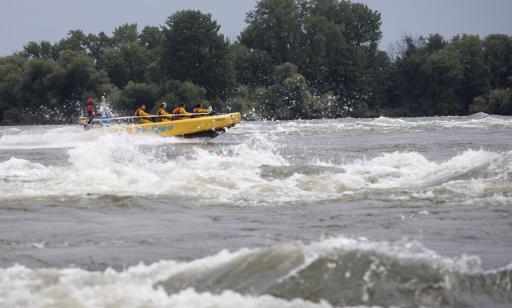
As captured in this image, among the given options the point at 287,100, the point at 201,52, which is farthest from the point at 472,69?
the point at 201,52

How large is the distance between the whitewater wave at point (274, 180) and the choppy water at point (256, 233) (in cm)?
3

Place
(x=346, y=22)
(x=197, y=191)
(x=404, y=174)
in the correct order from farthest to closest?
(x=346, y=22) < (x=404, y=174) < (x=197, y=191)

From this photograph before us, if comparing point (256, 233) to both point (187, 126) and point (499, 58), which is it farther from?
point (499, 58)

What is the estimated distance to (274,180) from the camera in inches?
587

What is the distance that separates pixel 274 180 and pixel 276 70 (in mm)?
64897

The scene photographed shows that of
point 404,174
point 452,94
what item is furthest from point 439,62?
point 404,174

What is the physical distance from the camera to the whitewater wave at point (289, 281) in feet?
22.7

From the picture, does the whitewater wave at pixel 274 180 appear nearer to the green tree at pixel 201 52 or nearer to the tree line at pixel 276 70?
the tree line at pixel 276 70

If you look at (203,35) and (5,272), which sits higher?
(203,35)

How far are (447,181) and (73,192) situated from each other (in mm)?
5485

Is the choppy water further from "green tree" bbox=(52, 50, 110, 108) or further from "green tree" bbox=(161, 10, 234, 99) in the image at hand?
"green tree" bbox=(52, 50, 110, 108)

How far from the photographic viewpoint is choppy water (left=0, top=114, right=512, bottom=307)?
709 cm

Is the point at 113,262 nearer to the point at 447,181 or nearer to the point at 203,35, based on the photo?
the point at 447,181

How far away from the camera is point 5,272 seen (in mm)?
7922
